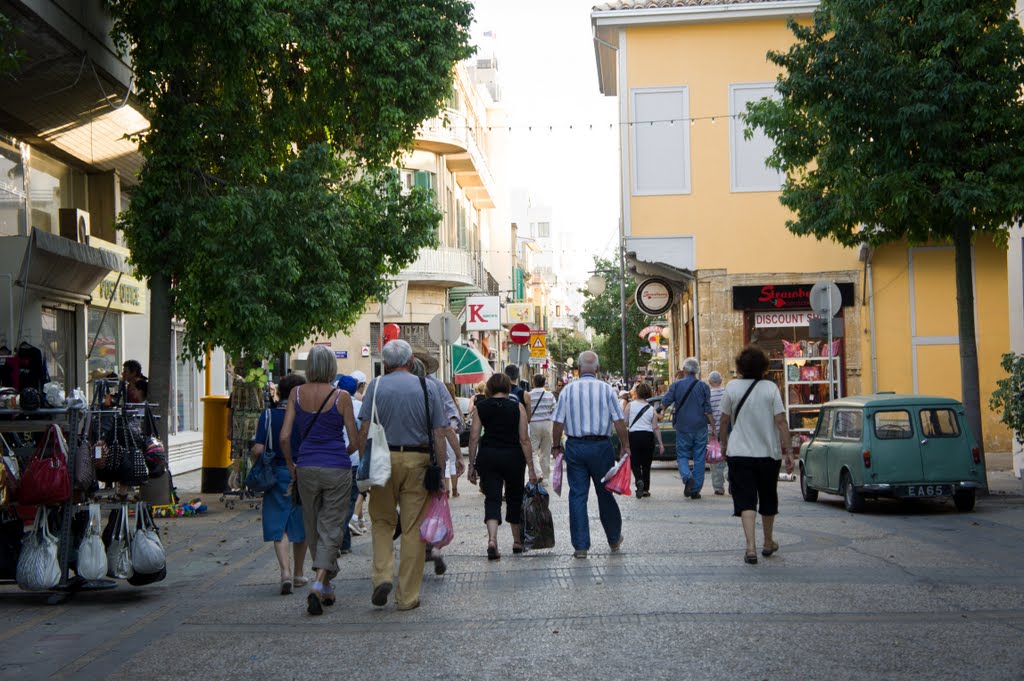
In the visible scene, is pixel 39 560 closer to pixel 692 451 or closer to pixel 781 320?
pixel 692 451

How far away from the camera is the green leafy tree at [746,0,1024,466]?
16.2 m

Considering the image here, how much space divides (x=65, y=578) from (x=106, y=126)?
41.8 feet

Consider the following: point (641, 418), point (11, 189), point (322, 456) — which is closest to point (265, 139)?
point (11, 189)

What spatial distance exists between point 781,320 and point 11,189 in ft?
57.9

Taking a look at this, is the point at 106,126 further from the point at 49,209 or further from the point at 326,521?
the point at 326,521

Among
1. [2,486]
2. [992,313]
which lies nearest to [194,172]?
[2,486]

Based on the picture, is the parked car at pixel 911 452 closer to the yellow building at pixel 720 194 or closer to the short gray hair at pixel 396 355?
the short gray hair at pixel 396 355

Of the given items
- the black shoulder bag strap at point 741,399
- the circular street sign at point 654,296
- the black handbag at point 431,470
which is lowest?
the black handbag at point 431,470

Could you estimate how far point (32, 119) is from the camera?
1855 cm

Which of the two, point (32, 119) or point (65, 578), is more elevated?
point (32, 119)

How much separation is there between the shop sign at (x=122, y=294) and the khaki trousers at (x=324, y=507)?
13.2 m

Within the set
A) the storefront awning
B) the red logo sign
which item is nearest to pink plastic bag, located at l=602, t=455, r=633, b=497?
the storefront awning

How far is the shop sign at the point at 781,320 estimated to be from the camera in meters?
30.2

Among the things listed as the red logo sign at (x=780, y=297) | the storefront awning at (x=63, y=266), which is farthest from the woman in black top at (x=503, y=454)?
the red logo sign at (x=780, y=297)
